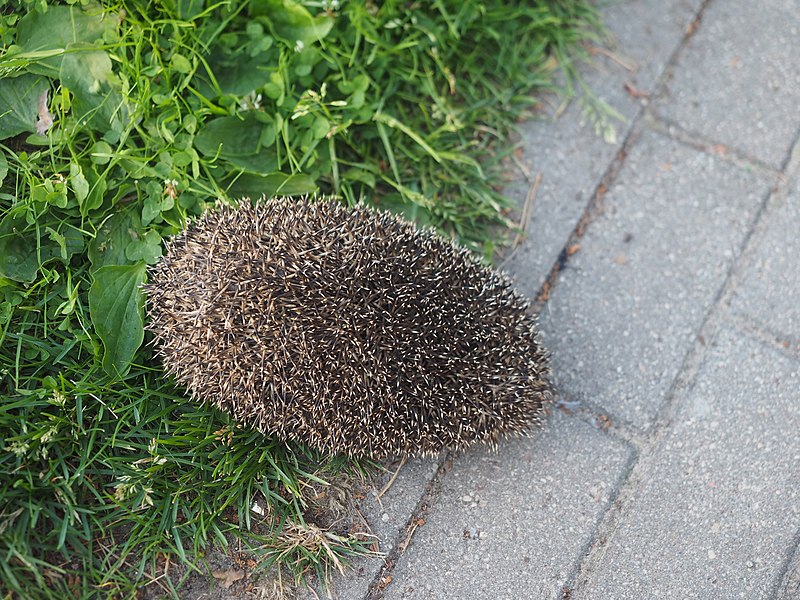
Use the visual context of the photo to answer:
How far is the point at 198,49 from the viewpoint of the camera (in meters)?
3.52

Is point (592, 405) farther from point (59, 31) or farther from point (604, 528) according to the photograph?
point (59, 31)

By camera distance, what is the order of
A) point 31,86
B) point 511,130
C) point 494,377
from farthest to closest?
point 511,130, point 31,86, point 494,377

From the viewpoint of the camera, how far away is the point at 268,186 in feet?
11.3

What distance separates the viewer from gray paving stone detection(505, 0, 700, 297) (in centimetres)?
382

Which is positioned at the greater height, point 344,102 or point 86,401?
point 344,102

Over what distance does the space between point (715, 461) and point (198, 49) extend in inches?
116

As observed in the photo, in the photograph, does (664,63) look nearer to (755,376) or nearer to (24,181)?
(755,376)

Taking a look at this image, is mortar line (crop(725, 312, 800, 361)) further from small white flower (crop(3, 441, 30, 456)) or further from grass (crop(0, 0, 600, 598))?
small white flower (crop(3, 441, 30, 456))

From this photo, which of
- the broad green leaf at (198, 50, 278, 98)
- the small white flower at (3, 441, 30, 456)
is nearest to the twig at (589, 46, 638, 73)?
the broad green leaf at (198, 50, 278, 98)

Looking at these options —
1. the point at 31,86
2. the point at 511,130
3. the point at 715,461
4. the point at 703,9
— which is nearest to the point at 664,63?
the point at 703,9

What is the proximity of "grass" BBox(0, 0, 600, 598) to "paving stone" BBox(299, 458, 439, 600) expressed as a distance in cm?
9

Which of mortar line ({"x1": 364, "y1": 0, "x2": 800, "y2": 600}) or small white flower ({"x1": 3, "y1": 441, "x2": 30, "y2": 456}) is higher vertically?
mortar line ({"x1": 364, "y1": 0, "x2": 800, "y2": 600})

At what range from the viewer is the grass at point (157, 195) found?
2926mm

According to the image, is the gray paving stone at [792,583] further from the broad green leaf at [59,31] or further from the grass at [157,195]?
the broad green leaf at [59,31]
